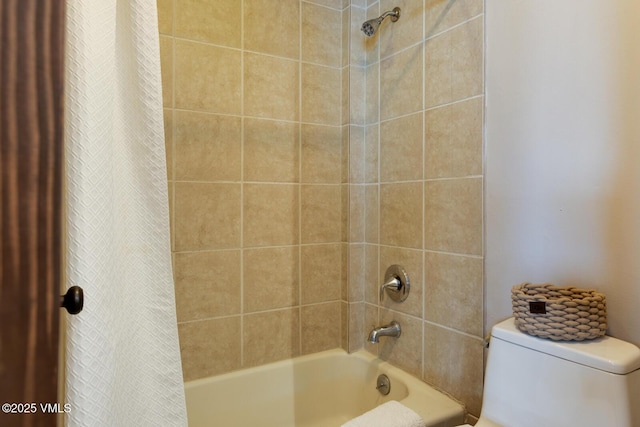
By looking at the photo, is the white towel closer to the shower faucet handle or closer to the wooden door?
the shower faucet handle

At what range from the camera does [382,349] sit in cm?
151

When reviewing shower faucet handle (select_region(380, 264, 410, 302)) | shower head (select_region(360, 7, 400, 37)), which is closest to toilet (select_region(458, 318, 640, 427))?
shower faucet handle (select_region(380, 264, 410, 302))

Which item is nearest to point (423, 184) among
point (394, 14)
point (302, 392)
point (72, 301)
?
point (394, 14)

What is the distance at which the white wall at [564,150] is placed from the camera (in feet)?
2.63

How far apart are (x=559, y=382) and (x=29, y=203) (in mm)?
938

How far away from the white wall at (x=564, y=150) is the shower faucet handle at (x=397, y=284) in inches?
13.7

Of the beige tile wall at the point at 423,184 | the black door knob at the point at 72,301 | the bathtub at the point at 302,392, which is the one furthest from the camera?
the bathtub at the point at 302,392

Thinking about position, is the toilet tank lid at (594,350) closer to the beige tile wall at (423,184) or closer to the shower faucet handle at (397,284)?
the beige tile wall at (423,184)

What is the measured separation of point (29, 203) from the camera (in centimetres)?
28

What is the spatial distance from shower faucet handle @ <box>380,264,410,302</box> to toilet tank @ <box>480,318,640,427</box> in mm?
509

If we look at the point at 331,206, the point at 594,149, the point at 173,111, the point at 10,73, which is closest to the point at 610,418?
the point at 594,149

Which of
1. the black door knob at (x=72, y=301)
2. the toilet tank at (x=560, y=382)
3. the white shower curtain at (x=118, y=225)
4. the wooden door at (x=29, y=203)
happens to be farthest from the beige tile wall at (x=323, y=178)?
the wooden door at (x=29, y=203)

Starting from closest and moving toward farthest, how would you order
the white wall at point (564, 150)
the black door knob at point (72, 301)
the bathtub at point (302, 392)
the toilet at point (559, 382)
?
the black door knob at point (72, 301), the toilet at point (559, 382), the white wall at point (564, 150), the bathtub at point (302, 392)

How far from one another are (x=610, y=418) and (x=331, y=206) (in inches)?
45.1
